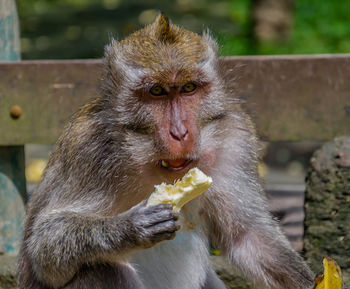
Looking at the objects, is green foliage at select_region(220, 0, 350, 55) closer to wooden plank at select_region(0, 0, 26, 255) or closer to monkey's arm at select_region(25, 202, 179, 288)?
wooden plank at select_region(0, 0, 26, 255)

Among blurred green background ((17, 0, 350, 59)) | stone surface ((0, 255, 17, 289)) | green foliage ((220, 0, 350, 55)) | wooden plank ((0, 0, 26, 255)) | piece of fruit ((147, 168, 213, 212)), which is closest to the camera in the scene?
piece of fruit ((147, 168, 213, 212))

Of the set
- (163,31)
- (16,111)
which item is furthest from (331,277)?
(16,111)

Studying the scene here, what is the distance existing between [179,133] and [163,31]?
0.69m

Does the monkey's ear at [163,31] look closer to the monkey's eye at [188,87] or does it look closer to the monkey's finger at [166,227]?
the monkey's eye at [188,87]

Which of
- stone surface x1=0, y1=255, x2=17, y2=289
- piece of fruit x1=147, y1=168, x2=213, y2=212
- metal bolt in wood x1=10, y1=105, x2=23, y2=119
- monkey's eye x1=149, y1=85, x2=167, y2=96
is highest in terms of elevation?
monkey's eye x1=149, y1=85, x2=167, y2=96

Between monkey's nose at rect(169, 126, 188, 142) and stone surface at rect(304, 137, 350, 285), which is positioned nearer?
monkey's nose at rect(169, 126, 188, 142)

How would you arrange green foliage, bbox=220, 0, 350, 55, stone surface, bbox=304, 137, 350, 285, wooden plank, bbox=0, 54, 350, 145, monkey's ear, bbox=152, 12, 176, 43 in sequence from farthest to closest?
green foliage, bbox=220, 0, 350, 55, wooden plank, bbox=0, 54, 350, 145, stone surface, bbox=304, 137, 350, 285, monkey's ear, bbox=152, 12, 176, 43

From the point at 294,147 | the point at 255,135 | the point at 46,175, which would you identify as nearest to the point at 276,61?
the point at 255,135

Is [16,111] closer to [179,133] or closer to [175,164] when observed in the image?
[175,164]

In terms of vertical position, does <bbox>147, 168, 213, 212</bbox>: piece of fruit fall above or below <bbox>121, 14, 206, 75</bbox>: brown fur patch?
below

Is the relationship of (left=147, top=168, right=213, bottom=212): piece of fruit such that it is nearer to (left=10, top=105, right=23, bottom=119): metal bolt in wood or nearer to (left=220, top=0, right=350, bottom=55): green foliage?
(left=10, top=105, right=23, bottom=119): metal bolt in wood

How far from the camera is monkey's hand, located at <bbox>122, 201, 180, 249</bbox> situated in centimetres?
369

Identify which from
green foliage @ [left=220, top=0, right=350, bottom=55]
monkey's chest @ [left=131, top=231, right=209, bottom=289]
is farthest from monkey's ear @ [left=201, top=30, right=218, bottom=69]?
green foliage @ [left=220, top=0, right=350, bottom=55]

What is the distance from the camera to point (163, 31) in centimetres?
411
